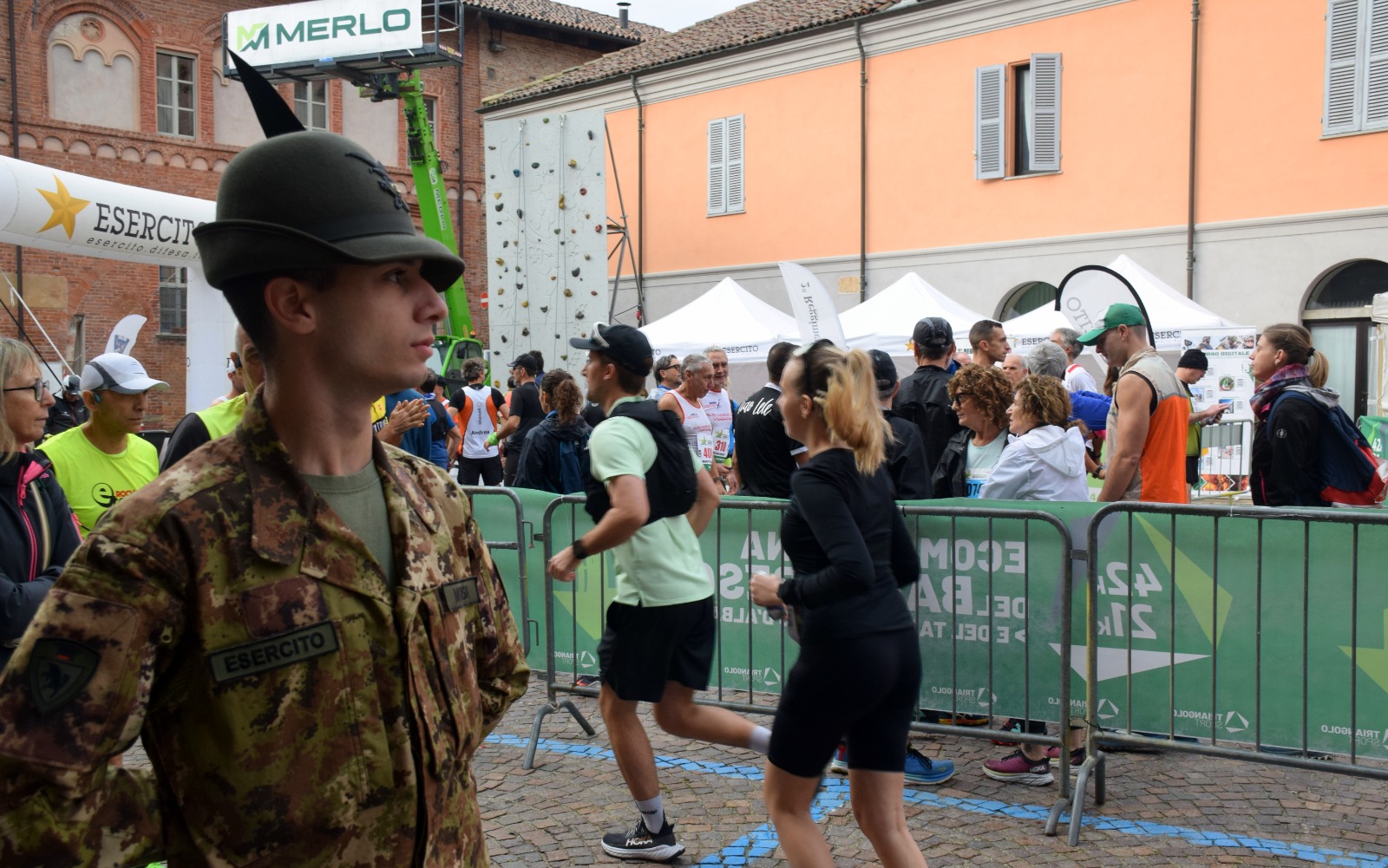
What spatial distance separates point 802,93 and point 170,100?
1545cm

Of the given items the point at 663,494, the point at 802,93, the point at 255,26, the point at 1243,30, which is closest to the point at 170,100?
the point at 255,26

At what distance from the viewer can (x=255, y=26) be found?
25578mm

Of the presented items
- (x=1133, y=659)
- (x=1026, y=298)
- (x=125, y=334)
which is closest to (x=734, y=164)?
(x=1026, y=298)

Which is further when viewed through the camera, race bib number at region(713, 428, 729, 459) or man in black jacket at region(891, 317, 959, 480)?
race bib number at region(713, 428, 729, 459)

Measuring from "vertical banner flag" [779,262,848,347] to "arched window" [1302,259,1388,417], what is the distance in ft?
34.8

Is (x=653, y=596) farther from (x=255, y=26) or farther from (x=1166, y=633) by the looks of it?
(x=255, y=26)

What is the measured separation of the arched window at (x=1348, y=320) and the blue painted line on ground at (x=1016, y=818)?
48.5ft

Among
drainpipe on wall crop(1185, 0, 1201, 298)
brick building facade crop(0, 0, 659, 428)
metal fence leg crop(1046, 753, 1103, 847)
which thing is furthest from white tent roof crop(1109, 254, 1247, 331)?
brick building facade crop(0, 0, 659, 428)

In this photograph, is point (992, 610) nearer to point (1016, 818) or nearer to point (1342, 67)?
point (1016, 818)

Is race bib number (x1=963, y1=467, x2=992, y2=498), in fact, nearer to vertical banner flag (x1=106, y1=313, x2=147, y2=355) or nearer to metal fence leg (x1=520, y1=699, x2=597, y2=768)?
metal fence leg (x1=520, y1=699, x2=597, y2=768)

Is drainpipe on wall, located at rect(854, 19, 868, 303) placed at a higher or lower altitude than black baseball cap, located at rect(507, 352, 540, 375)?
higher

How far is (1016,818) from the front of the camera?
477 cm

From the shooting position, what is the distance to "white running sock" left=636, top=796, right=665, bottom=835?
436 centimetres

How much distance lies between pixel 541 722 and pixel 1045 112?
56.0ft
